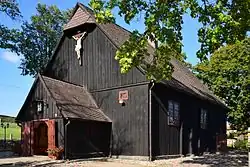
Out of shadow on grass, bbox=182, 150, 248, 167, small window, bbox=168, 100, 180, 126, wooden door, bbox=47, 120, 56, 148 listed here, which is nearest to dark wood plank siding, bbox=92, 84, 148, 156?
small window, bbox=168, 100, 180, 126

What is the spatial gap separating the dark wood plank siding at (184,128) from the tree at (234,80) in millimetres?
7194

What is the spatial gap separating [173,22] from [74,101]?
10.1 meters

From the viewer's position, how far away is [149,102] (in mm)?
21094

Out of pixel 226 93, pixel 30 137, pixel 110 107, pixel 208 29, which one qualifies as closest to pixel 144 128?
pixel 110 107

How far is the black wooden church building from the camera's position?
821 inches

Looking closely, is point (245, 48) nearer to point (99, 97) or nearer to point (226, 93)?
point (226, 93)

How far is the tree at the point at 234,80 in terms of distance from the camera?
3947 centimetres

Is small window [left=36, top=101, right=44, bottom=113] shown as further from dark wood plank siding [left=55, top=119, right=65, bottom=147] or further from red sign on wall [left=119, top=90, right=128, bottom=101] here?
red sign on wall [left=119, top=90, right=128, bottom=101]

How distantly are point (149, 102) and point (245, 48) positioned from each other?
22465 mm

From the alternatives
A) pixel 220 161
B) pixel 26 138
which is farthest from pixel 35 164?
pixel 220 161

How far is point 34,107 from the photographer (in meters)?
22.1

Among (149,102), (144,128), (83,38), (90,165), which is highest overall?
(83,38)

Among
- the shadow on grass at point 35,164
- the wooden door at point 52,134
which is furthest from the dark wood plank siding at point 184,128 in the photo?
the shadow on grass at point 35,164

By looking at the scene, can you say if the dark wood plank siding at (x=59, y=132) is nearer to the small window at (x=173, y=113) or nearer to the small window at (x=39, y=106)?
the small window at (x=39, y=106)
